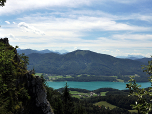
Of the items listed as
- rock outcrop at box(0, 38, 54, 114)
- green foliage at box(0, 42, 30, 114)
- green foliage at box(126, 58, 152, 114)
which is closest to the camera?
green foliage at box(126, 58, 152, 114)

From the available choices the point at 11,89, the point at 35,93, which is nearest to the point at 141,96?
the point at 11,89

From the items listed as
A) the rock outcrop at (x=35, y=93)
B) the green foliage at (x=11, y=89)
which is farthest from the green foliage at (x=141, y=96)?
the rock outcrop at (x=35, y=93)

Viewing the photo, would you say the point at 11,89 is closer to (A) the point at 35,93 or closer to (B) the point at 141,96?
(A) the point at 35,93

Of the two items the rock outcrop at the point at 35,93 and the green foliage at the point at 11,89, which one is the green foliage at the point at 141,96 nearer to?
the green foliage at the point at 11,89

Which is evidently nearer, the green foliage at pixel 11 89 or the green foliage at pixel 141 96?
the green foliage at pixel 141 96

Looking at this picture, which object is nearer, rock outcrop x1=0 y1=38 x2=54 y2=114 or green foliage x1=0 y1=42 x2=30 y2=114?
green foliage x1=0 y1=42 x2=30 y2=114

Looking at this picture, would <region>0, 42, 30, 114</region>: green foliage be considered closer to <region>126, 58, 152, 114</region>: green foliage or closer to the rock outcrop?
the rock outcrop

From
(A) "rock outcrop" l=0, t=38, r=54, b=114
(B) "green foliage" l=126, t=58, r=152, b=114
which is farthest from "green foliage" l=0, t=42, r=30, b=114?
(B) "green foliage" l=126, t=58, r=152, b=114

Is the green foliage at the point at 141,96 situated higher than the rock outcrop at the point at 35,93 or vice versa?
the green foliage at the point at 141,96

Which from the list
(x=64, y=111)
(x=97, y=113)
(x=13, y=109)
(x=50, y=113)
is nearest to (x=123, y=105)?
(x=97, y=113)

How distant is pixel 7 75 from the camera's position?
23.8 meters

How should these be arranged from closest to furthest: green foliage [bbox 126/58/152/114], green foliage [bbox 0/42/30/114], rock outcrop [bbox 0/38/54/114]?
green foliage [bbox 126/58/152/114] → green foliage [bbox 0/42/30/114] → rock outcrop [bbox 0/38/54/114]

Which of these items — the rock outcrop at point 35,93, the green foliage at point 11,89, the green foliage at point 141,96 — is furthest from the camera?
the rock outcrop at point 35,93

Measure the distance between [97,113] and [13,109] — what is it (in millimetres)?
131601
